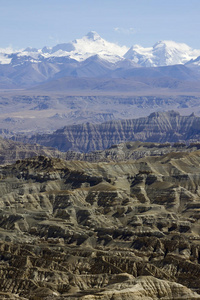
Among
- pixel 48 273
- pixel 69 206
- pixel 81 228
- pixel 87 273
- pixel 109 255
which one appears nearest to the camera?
pixel 48 273

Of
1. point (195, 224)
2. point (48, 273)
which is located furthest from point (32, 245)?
Answer: point (195, 224)

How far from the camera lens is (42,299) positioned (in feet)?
319

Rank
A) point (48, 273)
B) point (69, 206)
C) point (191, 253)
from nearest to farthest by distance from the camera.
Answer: point (48, 273)
point (191, 253)
point (69, 206)

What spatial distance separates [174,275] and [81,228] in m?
48.9

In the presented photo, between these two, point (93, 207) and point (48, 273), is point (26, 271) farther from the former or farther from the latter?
point (93, 207)

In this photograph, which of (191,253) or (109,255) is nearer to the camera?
(109,255)

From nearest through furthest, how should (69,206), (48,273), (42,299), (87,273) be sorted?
(42,299) → (48,273) → (87,273) → (69,206)

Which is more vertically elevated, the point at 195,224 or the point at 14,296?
the point at 14,296

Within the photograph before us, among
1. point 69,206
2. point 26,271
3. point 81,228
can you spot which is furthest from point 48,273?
point 69,206

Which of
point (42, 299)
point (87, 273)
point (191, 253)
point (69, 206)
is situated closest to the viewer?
point (42, 299)

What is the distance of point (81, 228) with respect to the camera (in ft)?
567

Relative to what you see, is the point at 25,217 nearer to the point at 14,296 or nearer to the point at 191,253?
the point at 191,253

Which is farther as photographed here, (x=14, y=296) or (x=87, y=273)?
(x=87, y=273)

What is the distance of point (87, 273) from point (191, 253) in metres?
26.7
